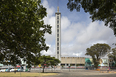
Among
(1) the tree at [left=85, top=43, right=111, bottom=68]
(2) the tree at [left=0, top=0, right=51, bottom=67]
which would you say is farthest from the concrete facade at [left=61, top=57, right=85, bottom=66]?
(2) the tree at [left=0, top=0, right=51, bottom=67]

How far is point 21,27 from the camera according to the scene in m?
7.10

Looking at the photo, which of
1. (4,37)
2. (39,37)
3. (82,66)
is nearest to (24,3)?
(4,37)

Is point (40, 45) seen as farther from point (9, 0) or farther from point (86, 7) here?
point (86, 7)

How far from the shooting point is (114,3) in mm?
4730

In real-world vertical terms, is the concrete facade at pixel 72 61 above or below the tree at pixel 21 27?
below

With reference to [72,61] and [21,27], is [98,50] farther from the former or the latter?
[21,27]

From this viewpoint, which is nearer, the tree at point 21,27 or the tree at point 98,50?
the tree at point 21,27

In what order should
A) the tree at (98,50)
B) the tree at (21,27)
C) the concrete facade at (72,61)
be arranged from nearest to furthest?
1. the tree at (21,27)
2. the tree at (98,50)
3. the concrete facade at (72,61)

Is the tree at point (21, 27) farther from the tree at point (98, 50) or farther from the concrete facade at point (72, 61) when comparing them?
the concrete facade at point (72, 61)

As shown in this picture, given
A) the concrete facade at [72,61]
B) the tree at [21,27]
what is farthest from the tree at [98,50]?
the tree at [21,27]

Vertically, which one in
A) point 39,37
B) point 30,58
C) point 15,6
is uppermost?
point 15,6

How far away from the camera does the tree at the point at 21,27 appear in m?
6.62

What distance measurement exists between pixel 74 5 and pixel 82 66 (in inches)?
3750

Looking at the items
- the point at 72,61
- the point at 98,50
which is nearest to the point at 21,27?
the point at 98,50
